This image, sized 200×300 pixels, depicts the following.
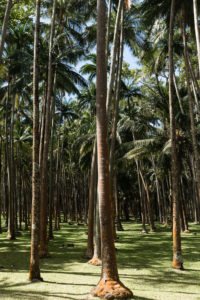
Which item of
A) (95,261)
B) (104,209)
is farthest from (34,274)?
(95,261)

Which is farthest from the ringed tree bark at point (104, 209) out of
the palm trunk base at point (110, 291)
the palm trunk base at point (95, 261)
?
the palm trunk base at point (95, 261)

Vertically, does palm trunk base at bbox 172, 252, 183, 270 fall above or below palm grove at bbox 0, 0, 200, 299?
below

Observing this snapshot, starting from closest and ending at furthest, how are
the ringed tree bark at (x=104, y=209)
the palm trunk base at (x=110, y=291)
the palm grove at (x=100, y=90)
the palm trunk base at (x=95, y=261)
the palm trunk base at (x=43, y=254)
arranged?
1. the palm trunk base at (x=110, y=291)
2. the ringed tree bark at (x=104, y=209)
3. the palm grove at (x=100, y=90)
4. the palm trunk base at (x=95, y=261)
5. the palm trunk base at (x=43, y=254)

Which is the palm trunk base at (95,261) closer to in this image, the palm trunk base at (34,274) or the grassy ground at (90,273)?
the grassy ground at (90,273)

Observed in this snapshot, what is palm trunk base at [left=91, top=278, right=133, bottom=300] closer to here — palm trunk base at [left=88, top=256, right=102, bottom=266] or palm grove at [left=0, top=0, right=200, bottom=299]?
palm grove at [left=0, top=0, right=200, bottom=299]

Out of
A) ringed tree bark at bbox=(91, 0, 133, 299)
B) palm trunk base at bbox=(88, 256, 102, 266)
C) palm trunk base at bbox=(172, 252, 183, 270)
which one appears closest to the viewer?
ringed tree bark at bbox=(91, 0, 133, 299)

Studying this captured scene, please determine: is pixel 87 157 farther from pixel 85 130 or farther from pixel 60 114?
pixel 60 114

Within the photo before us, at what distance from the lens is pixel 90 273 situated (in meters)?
10.2

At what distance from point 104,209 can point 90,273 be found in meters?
3.92

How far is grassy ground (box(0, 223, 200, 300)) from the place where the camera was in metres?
7.57

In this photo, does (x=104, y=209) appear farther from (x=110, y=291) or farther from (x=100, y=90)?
(x=100, y=90)

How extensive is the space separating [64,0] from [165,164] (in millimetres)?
12945

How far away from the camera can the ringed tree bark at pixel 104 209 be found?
23.0 feet

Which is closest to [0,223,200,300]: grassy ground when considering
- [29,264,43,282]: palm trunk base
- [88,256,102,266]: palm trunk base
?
[29,264,43,282]: palm trunk base
